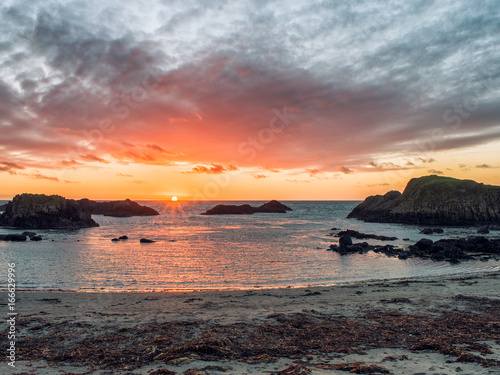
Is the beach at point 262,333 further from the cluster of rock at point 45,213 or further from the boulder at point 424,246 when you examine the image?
the cluster of rock at point 45,213

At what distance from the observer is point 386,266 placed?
29.1m

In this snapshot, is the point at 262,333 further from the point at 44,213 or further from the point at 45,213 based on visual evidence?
the point at 44,213

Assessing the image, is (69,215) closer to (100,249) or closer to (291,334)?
(100,249)

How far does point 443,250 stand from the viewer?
113ft

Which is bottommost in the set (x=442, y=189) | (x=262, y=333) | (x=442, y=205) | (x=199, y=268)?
(x=199, y=268)

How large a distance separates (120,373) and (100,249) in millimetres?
36189

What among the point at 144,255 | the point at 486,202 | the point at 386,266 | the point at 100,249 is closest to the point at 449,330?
the point at 386,266

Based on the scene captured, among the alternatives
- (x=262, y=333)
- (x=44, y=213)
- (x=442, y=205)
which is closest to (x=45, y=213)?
(x=44, y=213)

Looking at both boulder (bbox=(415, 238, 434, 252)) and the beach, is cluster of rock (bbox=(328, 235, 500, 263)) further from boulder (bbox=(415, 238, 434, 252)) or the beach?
the beach

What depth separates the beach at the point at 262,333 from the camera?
27.0 feet

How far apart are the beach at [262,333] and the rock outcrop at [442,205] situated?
73945 mm

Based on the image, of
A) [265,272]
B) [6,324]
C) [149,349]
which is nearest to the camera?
[149,349]

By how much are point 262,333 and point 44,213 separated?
78633 mm

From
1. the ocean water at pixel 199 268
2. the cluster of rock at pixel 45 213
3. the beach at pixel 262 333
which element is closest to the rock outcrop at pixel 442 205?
the ocean water at pixel 199 268
